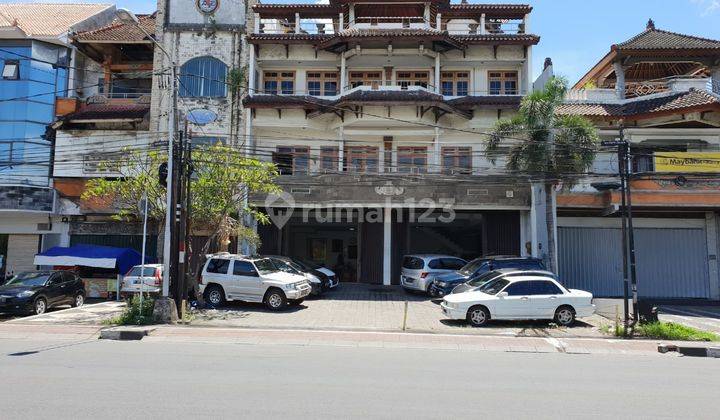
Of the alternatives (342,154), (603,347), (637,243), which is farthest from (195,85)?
(637,243)

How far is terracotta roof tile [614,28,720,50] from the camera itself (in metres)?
23.8

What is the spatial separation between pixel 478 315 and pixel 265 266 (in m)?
7.54

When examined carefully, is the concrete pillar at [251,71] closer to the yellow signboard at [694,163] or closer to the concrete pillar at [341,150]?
the concrete pillar at [341,150]

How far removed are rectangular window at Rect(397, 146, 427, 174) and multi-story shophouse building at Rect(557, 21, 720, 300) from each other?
662cm

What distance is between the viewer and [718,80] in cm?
2412

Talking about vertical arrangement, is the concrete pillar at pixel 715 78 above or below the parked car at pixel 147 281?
above

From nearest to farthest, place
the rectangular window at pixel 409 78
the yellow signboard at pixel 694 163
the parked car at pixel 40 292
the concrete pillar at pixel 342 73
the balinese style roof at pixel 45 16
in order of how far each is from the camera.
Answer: the parked car at pixel 40 292, the yellow signboard at pixel 694 163, the concrete pillar at pixel 342 73, the balinese style roof at pixel 45 16, the rectangular window at pixel 409 78

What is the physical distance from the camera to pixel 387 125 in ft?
79.0

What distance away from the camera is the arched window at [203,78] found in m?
24.9

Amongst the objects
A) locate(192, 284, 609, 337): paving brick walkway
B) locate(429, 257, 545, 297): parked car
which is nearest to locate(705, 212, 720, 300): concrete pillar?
locate(429, 257, 545, 297): parked car

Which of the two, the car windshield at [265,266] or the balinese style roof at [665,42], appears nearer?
the car windshield at [265,266]

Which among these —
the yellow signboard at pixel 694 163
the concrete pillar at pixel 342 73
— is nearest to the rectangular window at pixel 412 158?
the concrete pillar at pixel 342 73

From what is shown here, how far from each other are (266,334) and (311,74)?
16.8 meters

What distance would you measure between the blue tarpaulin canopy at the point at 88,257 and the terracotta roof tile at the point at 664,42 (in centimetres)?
2502
